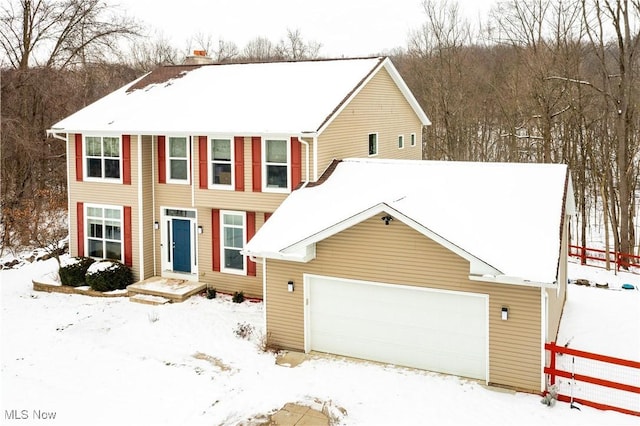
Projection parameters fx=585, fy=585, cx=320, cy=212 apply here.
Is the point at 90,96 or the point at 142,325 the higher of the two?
the point at 90,96

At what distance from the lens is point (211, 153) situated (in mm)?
16719

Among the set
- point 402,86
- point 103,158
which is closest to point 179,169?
point 103,158

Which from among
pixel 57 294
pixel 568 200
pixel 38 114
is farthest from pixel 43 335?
pixel 38 114

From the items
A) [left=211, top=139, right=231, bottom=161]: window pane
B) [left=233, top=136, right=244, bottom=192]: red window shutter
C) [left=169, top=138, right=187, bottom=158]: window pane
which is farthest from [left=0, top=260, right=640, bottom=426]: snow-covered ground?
[left=169, top=138, right=187, bottom=158]: window pane

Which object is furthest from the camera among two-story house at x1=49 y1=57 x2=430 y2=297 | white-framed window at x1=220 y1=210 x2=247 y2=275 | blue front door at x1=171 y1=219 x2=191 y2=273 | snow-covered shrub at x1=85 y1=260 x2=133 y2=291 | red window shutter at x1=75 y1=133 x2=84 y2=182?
red window shutter at x1=75 y1=133 x2=84 y2=182

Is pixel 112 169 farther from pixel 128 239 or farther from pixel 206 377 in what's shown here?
pixel 206 377

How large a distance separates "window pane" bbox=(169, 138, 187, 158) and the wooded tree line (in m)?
6.92

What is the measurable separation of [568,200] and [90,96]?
26.1m

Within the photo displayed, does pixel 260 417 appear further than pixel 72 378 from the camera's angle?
No

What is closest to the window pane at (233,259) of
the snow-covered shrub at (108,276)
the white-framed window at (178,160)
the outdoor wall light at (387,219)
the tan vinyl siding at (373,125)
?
the white-framed window at (178,160)

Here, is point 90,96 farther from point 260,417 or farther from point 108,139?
point 260,417

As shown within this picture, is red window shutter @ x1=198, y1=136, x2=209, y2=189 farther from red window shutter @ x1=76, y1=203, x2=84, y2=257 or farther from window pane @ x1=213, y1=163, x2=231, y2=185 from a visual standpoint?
red window shutter @ x1=76, y1=203, x2=84, y2=257

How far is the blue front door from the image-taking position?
17.8 m

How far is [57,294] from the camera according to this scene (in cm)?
1778
